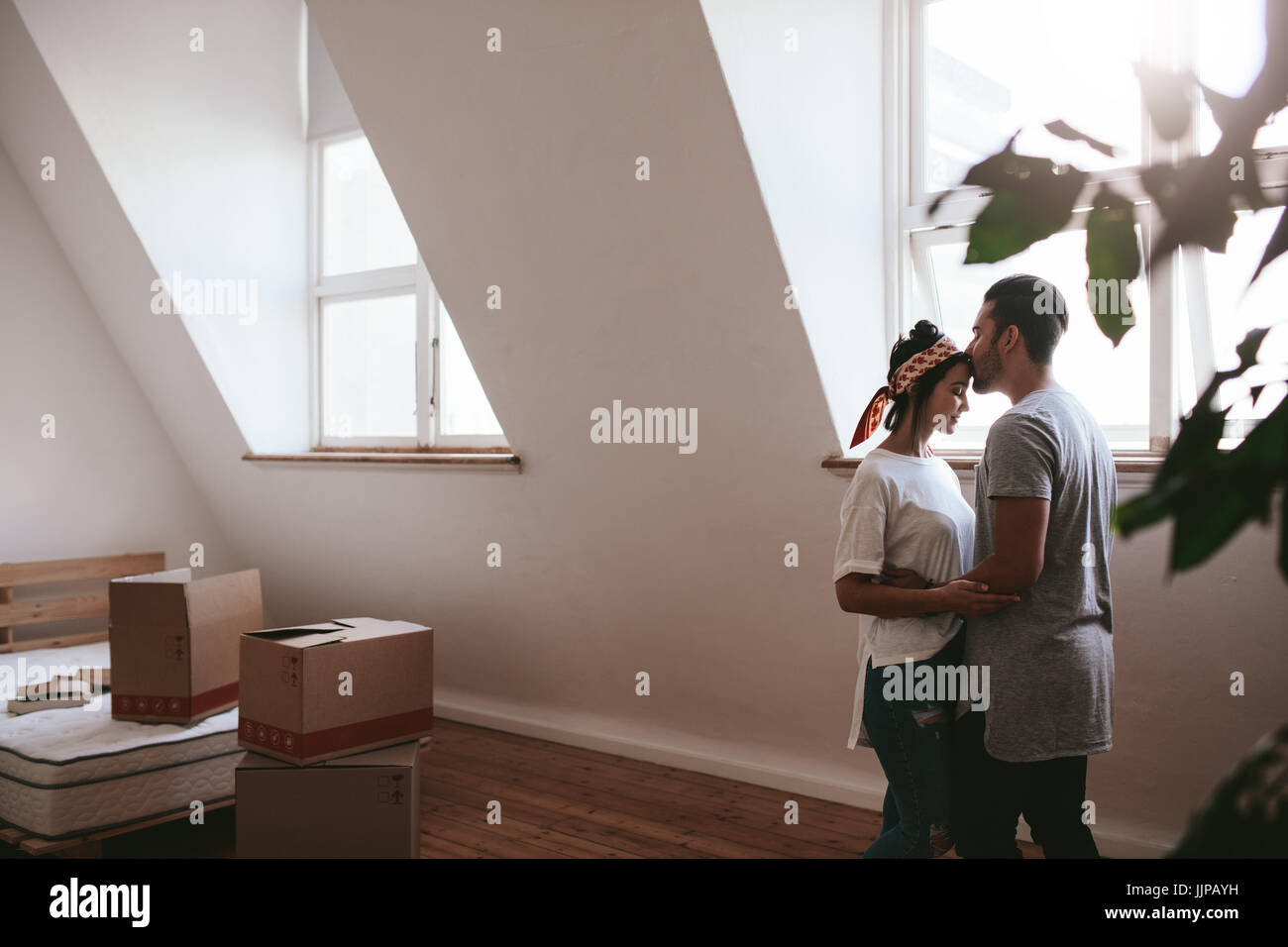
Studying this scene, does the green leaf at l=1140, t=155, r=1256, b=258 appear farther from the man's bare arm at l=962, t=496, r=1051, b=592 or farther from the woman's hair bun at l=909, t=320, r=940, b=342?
the woman's hair bun at l=909, t=320, r=940, b=342

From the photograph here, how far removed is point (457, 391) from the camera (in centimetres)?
421

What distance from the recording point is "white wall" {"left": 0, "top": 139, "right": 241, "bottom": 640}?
4137mm

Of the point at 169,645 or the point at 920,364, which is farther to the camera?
the point at 169,645

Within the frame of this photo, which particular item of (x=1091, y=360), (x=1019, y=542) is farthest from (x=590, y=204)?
(x=1019, y=542)

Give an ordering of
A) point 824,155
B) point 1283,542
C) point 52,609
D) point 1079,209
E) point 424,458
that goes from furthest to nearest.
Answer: point 52,609
point 424,458
point 824,155
point 1079,209
point 1283,542

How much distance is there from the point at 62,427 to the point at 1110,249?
→ 187 inches

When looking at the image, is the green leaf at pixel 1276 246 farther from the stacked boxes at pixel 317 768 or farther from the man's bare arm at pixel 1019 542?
the stacked boxes at pixel 317 768

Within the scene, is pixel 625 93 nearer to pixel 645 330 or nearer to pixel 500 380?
pixel 645 330

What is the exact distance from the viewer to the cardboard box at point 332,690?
226 centimetres

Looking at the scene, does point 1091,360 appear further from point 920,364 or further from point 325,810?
point 325,810

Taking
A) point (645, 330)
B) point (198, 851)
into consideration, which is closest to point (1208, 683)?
point (645, 330)

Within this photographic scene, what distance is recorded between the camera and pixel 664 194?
8.41 ft
